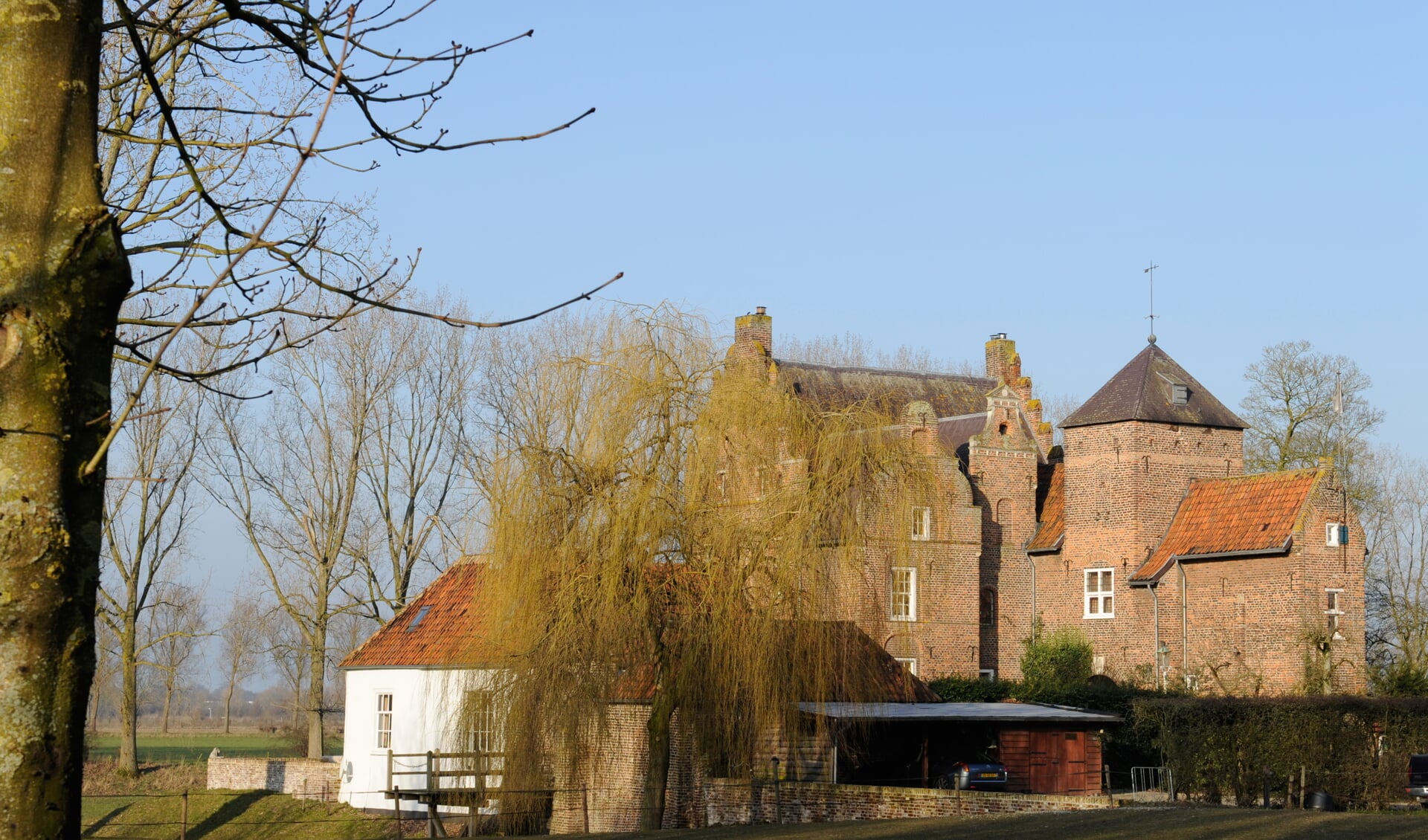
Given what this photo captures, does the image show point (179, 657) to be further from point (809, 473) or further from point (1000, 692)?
point (809, 473)

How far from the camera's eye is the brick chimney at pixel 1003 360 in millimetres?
46531

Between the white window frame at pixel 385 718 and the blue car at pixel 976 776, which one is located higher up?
the white window frame at pixel 385 718

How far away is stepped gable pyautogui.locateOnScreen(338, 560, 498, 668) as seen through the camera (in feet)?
96.7

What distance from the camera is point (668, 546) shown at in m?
19.4

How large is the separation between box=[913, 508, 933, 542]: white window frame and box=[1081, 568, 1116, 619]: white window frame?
15888mm

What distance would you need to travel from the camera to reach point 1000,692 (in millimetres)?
31500

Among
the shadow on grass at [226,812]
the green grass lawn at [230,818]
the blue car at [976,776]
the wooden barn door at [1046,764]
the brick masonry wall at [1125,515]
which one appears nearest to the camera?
the blue car at [976,776]

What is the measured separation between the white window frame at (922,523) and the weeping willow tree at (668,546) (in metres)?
0.77

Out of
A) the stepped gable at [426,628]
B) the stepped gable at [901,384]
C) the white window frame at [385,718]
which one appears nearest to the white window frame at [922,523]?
the stepped gable at [426,628]

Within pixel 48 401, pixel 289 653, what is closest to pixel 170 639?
pixel 289 653

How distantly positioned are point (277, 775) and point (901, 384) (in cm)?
2184

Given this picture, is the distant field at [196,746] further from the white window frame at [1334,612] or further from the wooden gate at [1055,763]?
the white window frame at [1334,612]

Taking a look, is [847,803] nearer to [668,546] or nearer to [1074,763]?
[668,546]

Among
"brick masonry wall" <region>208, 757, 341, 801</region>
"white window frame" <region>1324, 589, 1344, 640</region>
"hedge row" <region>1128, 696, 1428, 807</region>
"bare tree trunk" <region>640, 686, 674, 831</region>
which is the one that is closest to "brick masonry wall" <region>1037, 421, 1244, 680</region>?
"white window frame" <region>1324, 589, 1344, 640</region>
